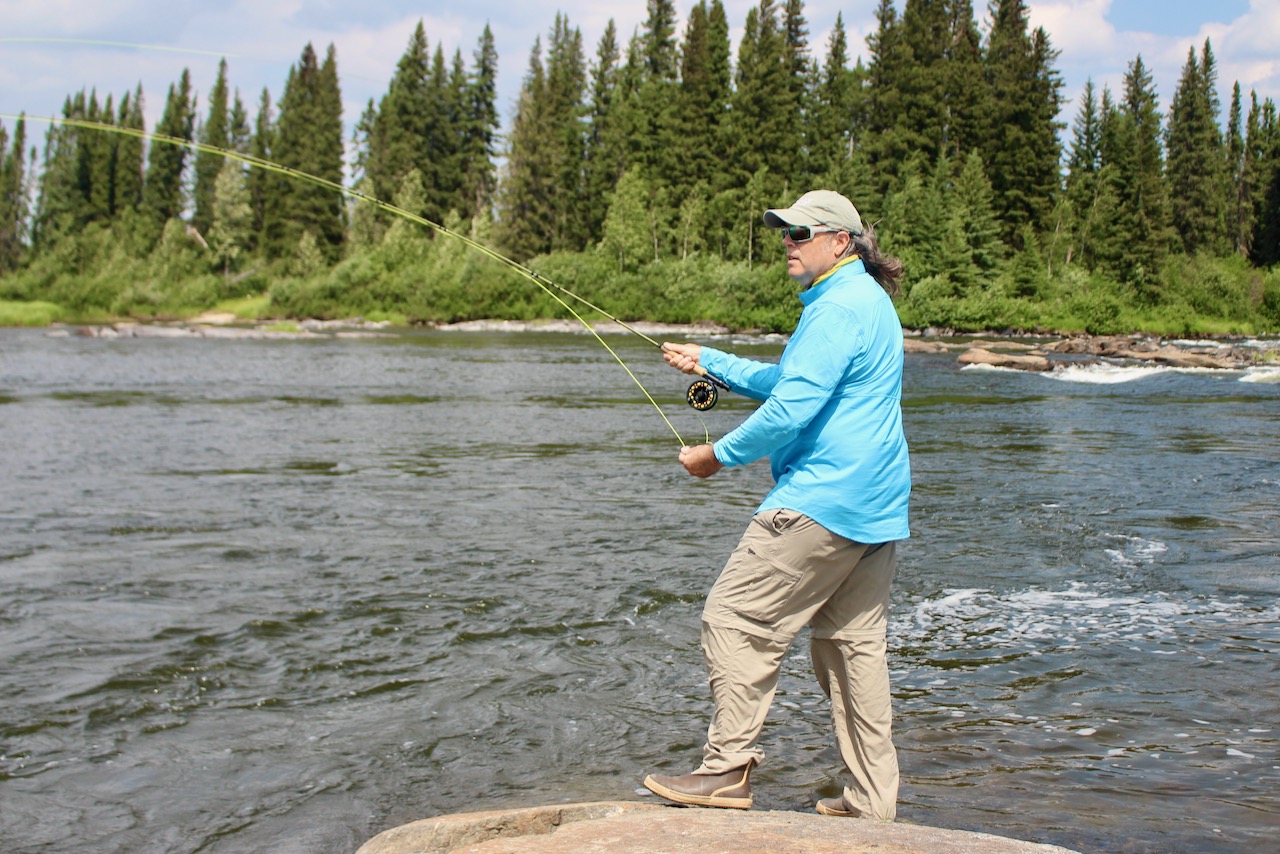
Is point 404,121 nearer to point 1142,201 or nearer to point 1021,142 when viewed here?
point 1021,142

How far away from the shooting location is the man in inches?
136

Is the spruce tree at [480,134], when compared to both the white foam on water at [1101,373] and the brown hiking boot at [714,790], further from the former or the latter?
the brown hiking boot at [714,790]

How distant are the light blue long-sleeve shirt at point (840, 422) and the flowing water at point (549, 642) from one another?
1.19 metres

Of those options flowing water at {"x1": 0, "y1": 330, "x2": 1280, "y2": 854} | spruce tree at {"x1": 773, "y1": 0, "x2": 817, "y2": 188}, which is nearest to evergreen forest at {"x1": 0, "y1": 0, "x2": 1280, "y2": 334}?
spruce tree at {"x1": 773, "y1": 0, "x2": 817, "y2": 188}

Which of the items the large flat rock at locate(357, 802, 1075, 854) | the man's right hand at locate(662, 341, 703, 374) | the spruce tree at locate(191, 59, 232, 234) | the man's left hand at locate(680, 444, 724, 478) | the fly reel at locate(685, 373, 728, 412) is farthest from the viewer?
the spruce tree at locate(191, 59, 232, 234)

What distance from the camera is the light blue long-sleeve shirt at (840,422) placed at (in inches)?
135

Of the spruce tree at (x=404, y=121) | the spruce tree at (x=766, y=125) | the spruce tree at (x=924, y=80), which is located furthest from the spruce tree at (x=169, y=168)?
the spruce tree at (x=924, y=80)

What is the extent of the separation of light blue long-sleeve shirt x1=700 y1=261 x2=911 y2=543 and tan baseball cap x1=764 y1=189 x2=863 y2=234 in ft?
0.46

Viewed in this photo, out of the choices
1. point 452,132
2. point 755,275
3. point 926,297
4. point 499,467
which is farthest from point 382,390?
point 452,132

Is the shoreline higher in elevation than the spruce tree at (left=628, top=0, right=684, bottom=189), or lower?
lower

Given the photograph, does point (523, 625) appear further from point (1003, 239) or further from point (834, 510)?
point (1003, 239)

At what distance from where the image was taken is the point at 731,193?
70750 mm

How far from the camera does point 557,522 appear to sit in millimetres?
9414

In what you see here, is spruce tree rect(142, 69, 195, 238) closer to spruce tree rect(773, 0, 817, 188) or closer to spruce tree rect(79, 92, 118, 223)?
spruce tree rect(79, 92, 118, 223)
